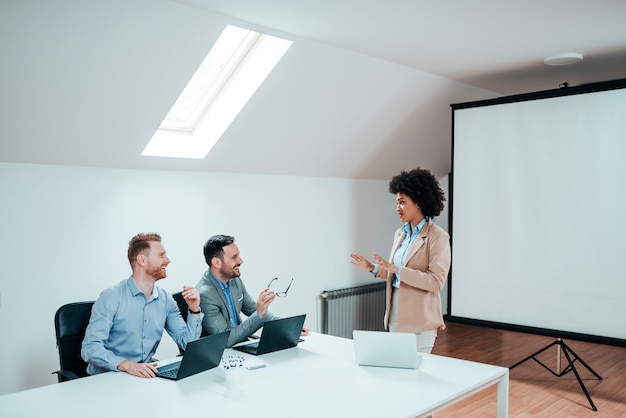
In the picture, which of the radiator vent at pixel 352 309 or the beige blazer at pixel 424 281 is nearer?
the beige blazer at pixel 424 281

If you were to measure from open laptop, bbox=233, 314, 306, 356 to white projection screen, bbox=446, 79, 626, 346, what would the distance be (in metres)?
2.62

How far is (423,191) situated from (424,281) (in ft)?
1.80

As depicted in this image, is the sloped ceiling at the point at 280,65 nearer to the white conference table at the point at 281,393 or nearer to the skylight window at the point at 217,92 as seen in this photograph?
the skylight window at the point at 217,92

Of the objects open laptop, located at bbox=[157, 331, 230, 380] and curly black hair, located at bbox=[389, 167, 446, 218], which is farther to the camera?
curly black hair, located at bbox=[389, 167, 446, 218]

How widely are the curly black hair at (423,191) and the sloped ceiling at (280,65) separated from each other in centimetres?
98

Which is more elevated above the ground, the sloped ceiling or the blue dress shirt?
the sloped ceiling

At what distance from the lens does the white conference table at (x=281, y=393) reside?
2.30 meters

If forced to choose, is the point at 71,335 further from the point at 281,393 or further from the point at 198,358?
the point at 281,393

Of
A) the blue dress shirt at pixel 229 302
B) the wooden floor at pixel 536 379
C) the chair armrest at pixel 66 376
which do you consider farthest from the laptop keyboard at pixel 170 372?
the wooden floor at pixel 536 379

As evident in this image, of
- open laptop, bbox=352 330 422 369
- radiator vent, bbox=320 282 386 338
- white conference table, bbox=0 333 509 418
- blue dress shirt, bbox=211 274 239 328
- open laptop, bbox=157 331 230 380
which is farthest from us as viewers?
radiator vent, bbox=320 282 386 338

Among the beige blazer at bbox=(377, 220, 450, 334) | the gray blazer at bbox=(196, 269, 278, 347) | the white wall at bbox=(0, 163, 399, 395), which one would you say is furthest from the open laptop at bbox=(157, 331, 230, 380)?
the white wall at bbox=(0, 163, 399, 395)

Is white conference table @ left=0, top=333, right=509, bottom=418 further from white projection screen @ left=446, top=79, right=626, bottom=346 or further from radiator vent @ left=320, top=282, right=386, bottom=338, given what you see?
radiator vent @ left=320, top=282, right=386, bottom=338

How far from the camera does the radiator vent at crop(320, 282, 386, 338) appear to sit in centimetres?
586

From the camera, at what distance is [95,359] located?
111 inches
